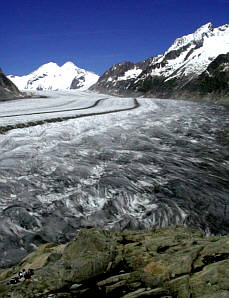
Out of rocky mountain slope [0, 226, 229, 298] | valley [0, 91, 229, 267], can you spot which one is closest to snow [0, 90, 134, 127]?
valley [0, 91, 229, 267]

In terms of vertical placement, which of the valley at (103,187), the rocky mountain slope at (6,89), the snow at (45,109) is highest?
the rocky mountain slope at (6,89)

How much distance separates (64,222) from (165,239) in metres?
4.04

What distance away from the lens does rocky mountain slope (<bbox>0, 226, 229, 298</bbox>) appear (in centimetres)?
421

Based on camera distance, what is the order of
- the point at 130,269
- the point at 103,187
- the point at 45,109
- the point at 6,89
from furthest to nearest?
the point at 6,89, the point at 45,109, the point at 103,187, the point at 130,269

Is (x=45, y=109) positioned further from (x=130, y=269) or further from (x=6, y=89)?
(x=6, y=89)

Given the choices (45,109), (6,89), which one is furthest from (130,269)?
(6,89)

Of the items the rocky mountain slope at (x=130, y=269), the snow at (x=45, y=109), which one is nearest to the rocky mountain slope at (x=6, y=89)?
the snow at (x=45, y=109)

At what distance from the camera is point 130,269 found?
5.01 metres

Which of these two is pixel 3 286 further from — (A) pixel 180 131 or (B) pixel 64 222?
(A) pixel 180 131

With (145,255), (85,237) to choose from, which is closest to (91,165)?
(85,237)

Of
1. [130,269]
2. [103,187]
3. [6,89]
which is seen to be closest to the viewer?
[130,269]

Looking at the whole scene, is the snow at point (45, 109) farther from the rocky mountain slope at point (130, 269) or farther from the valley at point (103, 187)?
the rocky mountain slope at point (130, 269)

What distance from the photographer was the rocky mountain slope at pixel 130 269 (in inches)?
166

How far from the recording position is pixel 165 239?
19.2 feet
